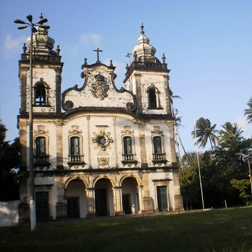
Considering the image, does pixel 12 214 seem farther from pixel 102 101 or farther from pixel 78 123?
pixel 102 101

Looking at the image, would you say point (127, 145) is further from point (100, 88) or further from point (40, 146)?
point (40, 146)

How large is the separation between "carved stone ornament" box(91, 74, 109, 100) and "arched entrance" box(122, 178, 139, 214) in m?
6.93

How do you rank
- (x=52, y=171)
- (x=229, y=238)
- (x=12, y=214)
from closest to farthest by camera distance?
(x=229, y=238) < (x=12, y=214) < (x=52, y=171)

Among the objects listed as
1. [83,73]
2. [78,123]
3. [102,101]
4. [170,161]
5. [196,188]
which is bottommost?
[196,188]

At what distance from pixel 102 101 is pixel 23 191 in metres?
9.00

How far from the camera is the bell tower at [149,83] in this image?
28359mm

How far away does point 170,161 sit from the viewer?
27.3 m

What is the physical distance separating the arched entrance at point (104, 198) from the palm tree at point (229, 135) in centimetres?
1573

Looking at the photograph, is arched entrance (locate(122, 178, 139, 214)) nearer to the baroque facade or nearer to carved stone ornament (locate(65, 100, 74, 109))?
the baroque facade

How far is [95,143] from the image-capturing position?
85.3 feet

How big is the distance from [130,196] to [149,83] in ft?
30.8

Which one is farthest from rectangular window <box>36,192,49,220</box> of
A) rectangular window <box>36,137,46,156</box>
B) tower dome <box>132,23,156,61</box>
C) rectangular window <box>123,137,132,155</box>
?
tower dome <box>132,23,156,61</box>

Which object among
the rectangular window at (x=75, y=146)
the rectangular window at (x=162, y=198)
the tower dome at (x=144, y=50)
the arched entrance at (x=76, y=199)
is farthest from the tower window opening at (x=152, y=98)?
the arched entrance at (x=76, y=199)

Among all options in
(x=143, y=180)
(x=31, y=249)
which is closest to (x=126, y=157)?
(x=143, y=180)
